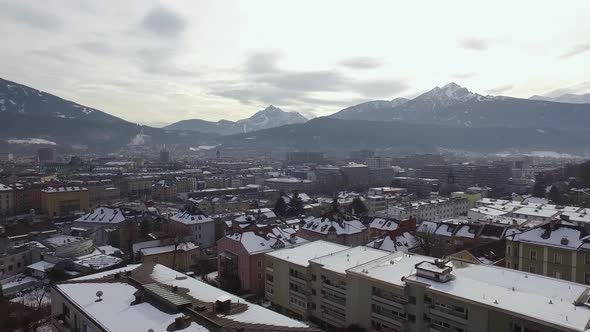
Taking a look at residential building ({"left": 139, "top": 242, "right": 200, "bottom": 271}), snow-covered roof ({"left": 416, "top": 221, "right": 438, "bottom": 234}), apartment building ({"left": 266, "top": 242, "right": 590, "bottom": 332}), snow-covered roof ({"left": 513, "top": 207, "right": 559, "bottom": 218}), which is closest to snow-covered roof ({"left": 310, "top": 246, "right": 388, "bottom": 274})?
apartment building ({"left": 266, "top": 242, "right": 590, "bottom": 332})

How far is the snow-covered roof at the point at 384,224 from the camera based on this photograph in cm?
4069

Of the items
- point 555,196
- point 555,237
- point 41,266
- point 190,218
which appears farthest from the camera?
point 555,196

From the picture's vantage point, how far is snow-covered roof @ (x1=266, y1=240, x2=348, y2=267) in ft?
79.1

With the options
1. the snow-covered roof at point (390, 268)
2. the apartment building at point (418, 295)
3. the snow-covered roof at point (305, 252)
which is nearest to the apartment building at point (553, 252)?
the apartment building at point (418, 295)

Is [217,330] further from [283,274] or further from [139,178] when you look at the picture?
[139,178]

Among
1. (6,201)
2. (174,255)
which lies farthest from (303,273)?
(6,201)

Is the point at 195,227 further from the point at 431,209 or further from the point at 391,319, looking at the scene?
the point at 431,209

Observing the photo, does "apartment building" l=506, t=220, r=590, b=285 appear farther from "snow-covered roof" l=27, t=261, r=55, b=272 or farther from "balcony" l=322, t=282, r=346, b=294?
"snow-covered roof" l=27, t=261, r=55, b=272

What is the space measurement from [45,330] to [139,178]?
73.2 meters

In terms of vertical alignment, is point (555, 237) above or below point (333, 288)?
above

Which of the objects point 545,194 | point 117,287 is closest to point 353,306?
point 117,287

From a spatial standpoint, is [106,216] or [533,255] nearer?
[533,255]

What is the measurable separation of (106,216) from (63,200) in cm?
2060

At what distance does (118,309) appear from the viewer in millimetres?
15578
